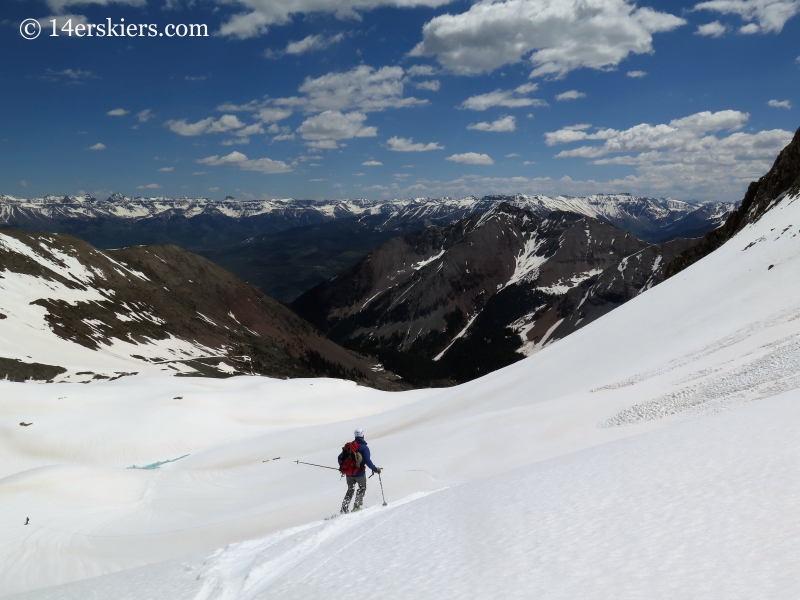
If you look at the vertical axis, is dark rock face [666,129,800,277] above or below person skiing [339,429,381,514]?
above

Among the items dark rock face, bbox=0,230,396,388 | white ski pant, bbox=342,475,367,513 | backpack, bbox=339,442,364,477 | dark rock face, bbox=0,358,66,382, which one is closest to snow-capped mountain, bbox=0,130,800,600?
white ski pant, bbox=342,475,367,513

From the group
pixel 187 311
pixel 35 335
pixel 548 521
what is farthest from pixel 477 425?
pixel 187 311

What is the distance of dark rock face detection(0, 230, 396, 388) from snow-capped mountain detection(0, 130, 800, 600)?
52.8 metres

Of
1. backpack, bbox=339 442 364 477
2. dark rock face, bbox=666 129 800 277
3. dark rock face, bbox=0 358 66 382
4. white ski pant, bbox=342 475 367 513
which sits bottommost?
white ski pant, bbox=342 475 367 513

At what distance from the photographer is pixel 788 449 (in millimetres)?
8750

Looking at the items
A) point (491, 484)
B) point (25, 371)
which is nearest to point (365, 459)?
point (491, 484)

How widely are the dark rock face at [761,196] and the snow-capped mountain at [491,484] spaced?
24990 millimetres

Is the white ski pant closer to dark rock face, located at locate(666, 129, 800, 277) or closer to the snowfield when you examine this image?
the snowfield

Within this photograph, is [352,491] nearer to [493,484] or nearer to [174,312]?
[493,484]

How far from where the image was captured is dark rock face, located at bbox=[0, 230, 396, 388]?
357 ft

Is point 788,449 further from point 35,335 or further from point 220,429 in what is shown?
point 35,335

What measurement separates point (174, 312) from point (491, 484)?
145401 millimetres

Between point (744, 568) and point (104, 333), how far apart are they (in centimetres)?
11990

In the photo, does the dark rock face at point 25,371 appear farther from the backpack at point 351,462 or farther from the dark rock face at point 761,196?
the dark rock face at point 761,196
